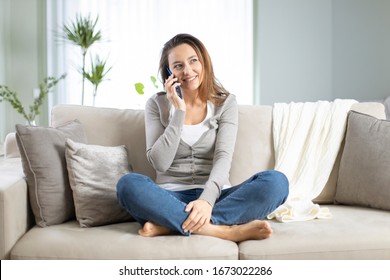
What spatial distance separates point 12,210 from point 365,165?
1.40 metres

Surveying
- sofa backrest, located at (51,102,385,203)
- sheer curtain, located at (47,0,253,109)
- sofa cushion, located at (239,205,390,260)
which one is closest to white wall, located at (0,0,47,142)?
sheer curtain, located at (47,0,253,109)

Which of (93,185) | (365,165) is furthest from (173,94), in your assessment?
(365,165)

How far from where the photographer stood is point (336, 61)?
5371 mm

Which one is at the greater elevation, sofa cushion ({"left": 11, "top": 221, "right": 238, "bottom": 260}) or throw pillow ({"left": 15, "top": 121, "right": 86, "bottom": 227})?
throw pillow ({"left": 15, "top": 121, "right": 86, "bottom": 227})

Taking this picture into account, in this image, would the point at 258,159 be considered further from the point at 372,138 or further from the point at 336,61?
the point at 336,61

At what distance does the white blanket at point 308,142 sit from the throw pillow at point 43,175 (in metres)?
0.92

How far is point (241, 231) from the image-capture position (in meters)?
2.03

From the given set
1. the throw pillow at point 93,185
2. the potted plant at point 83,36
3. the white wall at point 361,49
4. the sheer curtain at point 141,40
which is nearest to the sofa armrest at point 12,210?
the throw pillow at point 93,185

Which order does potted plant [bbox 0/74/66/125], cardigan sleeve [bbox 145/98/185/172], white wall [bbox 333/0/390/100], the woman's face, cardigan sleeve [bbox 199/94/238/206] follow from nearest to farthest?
cardigan sleeve [bbox 199/94/238/206]
cardigan sleeve [bbox 145/98/185/172]
the woman's face
potted plant [bbox 0/74/66/125]
white wall [bbox 333/0/390/100]

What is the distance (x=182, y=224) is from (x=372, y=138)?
95cm

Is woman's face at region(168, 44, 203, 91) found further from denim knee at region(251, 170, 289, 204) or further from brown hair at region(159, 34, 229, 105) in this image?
denim knee at region(251, 170, 289, 204)

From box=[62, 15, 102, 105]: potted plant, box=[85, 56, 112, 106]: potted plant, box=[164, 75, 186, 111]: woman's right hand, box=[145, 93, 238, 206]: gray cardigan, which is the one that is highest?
box=[62, 15, 102, 105]: potted plant

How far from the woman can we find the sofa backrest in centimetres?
14

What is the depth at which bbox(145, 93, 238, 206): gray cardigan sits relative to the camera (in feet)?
7.59
